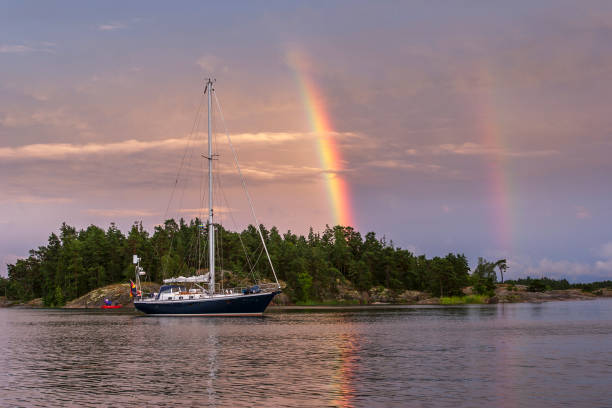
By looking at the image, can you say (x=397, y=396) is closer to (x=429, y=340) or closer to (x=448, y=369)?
(x=448, y=369)

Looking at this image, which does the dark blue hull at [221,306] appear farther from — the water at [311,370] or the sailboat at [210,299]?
the water at [311,370]

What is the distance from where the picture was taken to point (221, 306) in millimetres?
110000

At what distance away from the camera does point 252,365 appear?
154ft

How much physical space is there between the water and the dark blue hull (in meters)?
33.3

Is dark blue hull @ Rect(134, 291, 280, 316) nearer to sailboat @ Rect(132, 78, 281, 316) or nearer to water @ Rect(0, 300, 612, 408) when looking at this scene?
sailboat @ Rect(132, 78, 281, 316)

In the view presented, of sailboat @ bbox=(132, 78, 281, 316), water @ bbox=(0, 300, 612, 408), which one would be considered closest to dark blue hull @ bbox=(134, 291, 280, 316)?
sailboat @ bbox=(132, 78, 281, 316)

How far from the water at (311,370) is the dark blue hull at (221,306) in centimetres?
3326

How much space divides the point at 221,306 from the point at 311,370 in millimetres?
68372

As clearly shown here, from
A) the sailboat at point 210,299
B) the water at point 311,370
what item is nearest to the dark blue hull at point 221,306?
the sailboat at point 210,299

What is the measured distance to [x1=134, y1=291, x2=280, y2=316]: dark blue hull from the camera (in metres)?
110

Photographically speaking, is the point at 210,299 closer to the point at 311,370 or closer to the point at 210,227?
the point at 210,227

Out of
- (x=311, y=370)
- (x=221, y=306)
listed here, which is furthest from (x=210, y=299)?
(x=311, y=370)

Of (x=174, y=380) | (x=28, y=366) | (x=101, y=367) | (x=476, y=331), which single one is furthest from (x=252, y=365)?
(x=476, y=331)

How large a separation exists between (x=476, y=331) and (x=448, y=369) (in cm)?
3998
